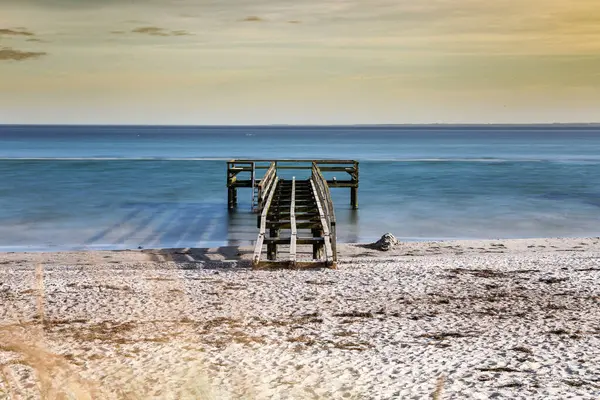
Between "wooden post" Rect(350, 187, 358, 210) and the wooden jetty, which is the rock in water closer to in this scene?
the wooden jetty

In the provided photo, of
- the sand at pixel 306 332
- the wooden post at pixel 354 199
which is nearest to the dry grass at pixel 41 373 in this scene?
the sand at pixel 306 332

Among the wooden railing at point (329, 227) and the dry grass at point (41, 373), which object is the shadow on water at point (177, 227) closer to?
the wooden railing at point (329, 227)

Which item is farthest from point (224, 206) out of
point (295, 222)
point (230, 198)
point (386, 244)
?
point (295, 222)

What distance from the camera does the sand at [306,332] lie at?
7.43 m

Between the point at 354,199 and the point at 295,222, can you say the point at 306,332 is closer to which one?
the point at 295,222

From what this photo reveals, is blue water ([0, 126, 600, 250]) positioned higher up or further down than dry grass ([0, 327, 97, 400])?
further down

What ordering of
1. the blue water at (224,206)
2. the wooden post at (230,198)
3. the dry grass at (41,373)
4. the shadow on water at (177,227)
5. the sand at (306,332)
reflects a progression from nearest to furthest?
the dry grass at (41,373) → the sand at (306,332) → the shadow on water at (177,227) → the blue water at (224,206) → the wooden post at (230,198)

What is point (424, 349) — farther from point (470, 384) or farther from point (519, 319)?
point (519, 319)

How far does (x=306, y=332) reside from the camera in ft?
30.6

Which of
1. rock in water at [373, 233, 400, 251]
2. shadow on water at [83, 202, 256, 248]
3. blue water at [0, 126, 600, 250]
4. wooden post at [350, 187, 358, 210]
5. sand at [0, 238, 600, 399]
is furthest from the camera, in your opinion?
wooden post at [350, 187, 358, 210]

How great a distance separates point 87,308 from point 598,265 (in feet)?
34.8

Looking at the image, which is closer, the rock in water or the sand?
the sand

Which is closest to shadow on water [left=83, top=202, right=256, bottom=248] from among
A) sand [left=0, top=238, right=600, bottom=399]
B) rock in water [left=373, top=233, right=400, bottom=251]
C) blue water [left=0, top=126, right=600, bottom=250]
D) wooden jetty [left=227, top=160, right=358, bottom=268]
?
blue water [left=0, top=126, right=600, bottom=250]

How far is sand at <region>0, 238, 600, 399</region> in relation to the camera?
743 cm
